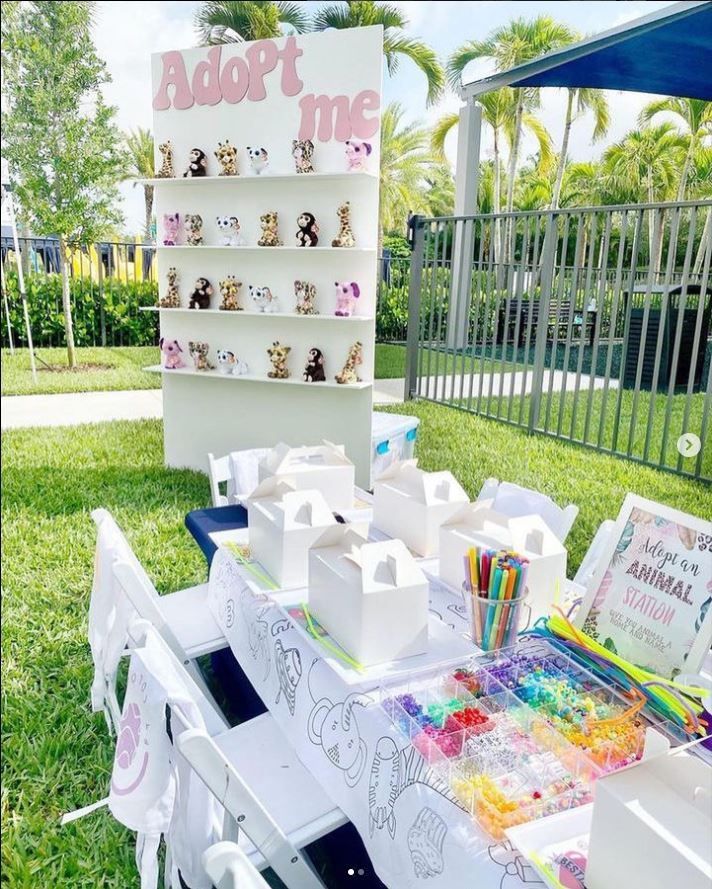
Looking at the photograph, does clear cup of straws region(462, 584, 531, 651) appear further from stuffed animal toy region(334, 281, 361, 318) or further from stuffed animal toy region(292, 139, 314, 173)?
stuffed animal toy region(292, 139, 314, 173)

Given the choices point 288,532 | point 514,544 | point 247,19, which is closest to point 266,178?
point 247,19

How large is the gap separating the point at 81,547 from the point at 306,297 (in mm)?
1255

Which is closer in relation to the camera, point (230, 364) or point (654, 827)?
point (654, 827)

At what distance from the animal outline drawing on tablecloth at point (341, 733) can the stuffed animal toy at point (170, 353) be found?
7.93 feet

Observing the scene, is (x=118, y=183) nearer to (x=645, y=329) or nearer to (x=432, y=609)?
(x=645, y=329)

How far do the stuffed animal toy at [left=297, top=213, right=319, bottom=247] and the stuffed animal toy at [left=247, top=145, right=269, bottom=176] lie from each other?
0.78 feet

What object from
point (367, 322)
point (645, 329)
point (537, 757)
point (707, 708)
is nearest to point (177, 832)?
point (537, 757)

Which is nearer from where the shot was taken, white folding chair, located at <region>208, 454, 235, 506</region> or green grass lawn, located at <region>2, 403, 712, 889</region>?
green grass lawn, located at <region>2, 403, 712, 889</region>

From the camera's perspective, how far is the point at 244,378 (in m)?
3.14

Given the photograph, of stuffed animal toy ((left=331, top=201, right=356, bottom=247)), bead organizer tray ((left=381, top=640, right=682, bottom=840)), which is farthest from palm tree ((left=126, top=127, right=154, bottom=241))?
bead organizer tray ((left=381, top=640, right=682, bottom=840))

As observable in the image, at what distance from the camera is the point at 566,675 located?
978mm

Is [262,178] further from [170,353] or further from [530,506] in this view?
[530,506]

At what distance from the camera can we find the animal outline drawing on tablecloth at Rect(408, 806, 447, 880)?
2.51ft

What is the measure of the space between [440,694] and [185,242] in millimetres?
2592
